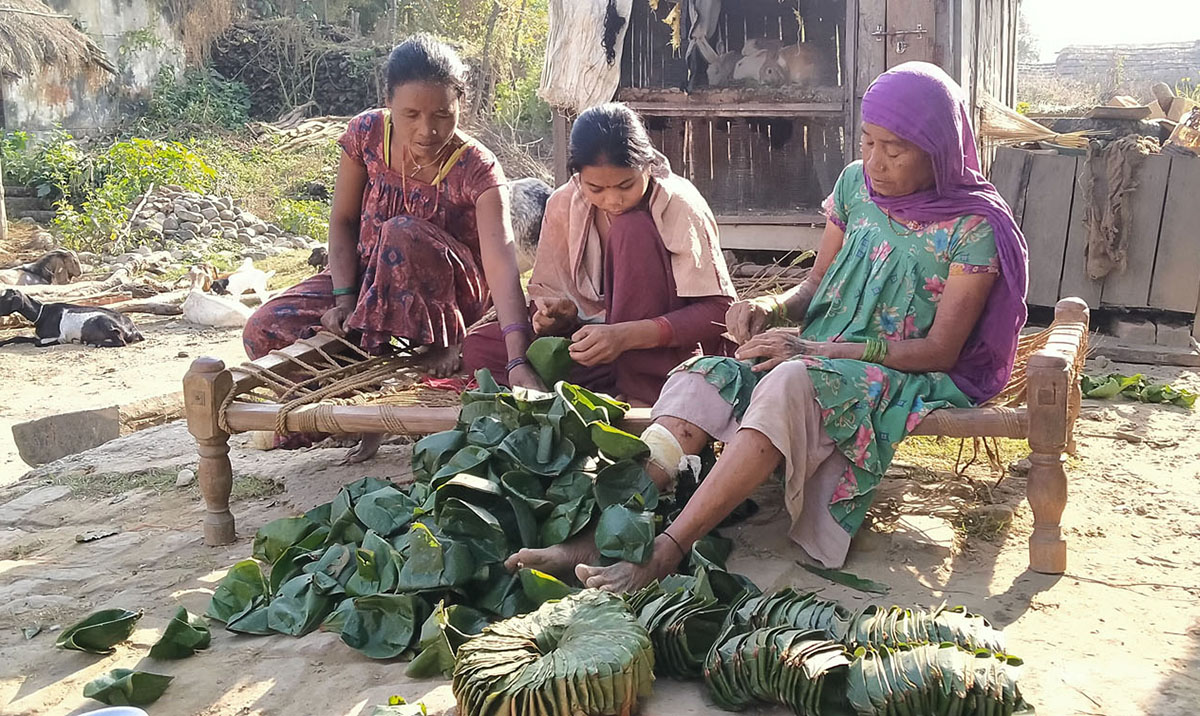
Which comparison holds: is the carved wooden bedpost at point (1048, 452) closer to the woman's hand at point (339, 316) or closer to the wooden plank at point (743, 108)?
the woman's hand at point (339, 316)

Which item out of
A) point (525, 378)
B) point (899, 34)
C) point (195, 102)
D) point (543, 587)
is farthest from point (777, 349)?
point (195, 102)

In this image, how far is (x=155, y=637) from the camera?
2.72m

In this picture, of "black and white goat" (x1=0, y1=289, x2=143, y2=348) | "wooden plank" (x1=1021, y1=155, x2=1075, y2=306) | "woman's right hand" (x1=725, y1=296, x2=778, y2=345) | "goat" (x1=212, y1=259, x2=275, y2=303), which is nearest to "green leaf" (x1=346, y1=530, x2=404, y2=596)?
"woman's right hand" (x1=725, y1=296, x2=778, y2=345)

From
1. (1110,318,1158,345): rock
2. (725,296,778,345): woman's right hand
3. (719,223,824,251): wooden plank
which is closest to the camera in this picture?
(725,296,778,345): woman's right hand

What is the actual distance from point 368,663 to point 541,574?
447 mm

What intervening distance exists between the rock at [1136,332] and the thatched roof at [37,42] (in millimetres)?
13318

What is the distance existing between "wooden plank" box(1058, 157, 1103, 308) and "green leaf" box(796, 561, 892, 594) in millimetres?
3893

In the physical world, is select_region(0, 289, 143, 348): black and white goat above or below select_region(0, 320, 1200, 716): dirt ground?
below

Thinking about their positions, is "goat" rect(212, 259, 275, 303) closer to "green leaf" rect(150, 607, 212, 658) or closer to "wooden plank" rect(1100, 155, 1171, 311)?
"wooden plank" rect(1100, 155, 1171, 311)

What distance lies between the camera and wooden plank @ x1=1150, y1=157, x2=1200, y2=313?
583 centimetres

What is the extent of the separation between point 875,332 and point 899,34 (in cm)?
388

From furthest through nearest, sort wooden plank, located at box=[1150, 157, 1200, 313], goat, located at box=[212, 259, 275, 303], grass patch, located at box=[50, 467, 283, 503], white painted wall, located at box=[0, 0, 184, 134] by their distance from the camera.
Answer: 1. white painted wall, located at box=[0, 0, 184, 134]
2. goat, located at box=[212, 259, 275, 303]
3. wooden plank, located at box=[1150, 157, 1200, 313]
4. grass patch, located at box=[50, 467, 283, 503]

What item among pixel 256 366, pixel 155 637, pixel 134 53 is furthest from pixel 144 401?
pixel 134 53

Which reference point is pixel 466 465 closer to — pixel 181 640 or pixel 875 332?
pixel 181 640
